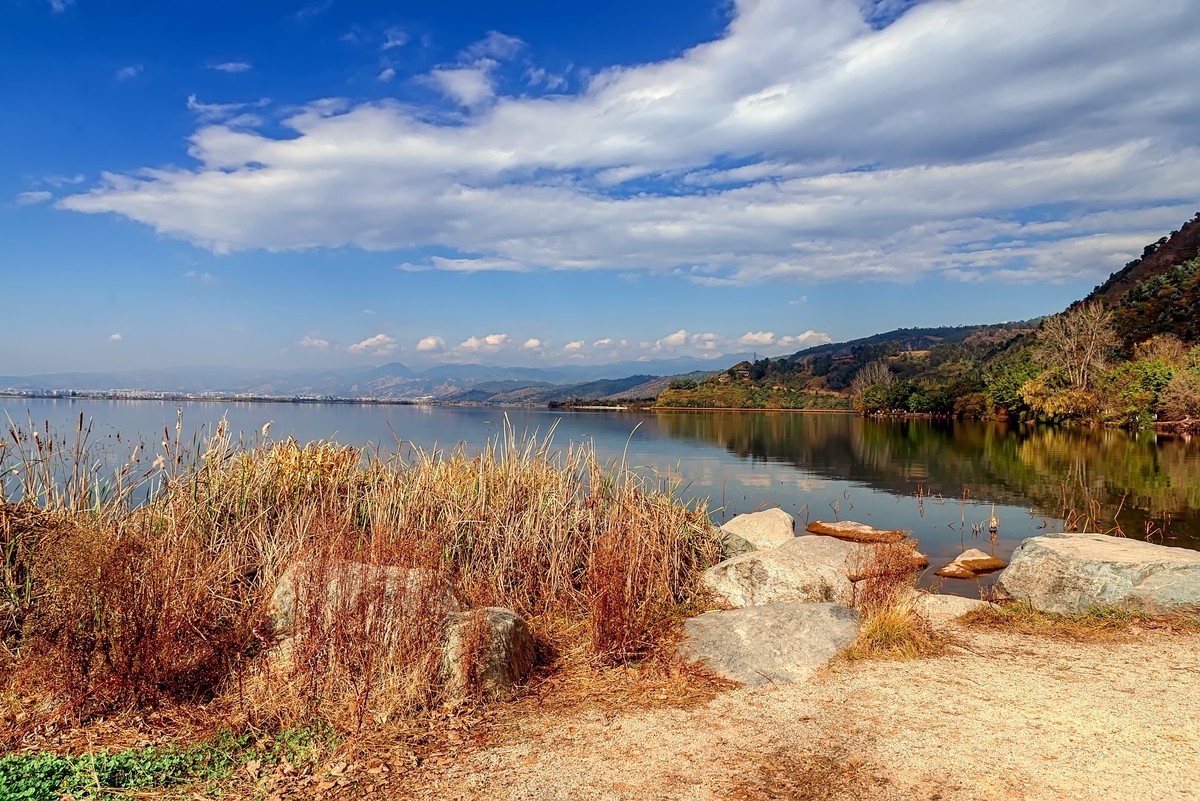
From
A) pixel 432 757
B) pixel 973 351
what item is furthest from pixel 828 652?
pixel 973 351

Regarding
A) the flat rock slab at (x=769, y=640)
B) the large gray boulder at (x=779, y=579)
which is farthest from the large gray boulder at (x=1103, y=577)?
the flat rock slab at (x=769, y=640)

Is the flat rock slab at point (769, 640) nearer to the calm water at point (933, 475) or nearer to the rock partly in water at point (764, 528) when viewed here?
the calm water at point (933, 475)

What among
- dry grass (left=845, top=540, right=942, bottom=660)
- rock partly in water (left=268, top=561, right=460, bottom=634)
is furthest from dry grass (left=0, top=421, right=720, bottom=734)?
dry grass (left=845, top=540, right=942, bottom=660)

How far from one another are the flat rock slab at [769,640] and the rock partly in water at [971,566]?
7555 millimetres

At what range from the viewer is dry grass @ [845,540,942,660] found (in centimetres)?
699

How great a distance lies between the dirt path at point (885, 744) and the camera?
4.48m

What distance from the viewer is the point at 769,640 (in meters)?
6.96

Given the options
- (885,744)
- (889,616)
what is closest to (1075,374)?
(889,616)

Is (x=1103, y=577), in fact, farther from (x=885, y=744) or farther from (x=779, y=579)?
(x=885, y=744)

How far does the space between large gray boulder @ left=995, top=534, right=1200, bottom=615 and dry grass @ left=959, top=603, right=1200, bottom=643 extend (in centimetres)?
14

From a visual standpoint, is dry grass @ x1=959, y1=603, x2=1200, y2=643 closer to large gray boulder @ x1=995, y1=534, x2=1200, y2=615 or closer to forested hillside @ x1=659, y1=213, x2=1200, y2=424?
large gray boulder @ x1=995, y1=534, x2=1200, y2=615

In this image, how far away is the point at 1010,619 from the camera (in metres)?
8.41

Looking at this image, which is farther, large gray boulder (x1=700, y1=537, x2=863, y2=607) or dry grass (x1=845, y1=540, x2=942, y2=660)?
large gray boulder (x1=700, y1=537, x2=863, y2=607)

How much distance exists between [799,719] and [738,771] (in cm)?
103
